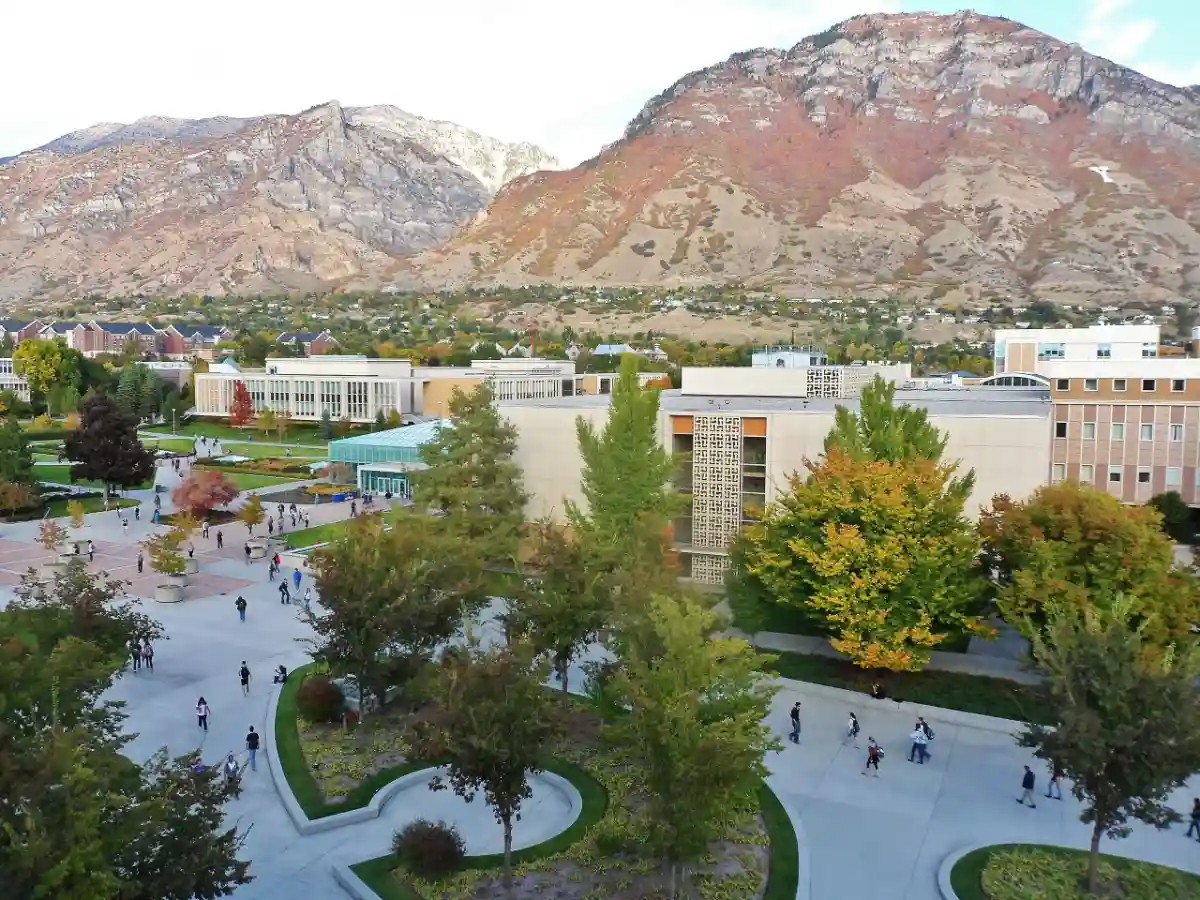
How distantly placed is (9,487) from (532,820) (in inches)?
1455

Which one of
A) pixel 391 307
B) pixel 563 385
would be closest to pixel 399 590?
pixel 563 385

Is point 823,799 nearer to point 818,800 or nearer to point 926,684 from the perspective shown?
point 818,800

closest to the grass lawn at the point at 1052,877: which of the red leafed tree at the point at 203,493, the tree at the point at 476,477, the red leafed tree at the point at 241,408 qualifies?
the tree at the point at 476,477

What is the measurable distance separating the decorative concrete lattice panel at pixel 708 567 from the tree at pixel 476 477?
6.19m

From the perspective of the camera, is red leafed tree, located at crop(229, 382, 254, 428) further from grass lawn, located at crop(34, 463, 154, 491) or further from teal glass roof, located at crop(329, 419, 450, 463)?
teal glass roof, located at crop(329, 419, 450, 463)

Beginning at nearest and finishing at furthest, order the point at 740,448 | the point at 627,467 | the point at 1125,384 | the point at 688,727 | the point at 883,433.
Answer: the point at 688,727
the point at 883,433
the point at 627,467
the point at 740,448
the point at 1125,384

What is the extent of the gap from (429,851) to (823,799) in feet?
25.1

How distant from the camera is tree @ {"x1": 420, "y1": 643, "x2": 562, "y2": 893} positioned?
1354 cm

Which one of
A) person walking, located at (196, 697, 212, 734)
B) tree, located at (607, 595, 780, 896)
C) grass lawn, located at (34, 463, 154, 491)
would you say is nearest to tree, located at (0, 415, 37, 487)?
grass lawn, located at (34, 463, 154, 491)

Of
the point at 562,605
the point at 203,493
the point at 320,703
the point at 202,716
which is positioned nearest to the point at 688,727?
the point at 562,605

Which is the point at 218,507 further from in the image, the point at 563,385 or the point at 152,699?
the point at 563,385

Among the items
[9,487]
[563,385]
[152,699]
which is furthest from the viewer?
[563,385]

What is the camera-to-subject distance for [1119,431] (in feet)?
126

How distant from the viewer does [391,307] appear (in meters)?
178
